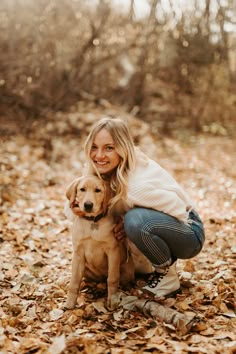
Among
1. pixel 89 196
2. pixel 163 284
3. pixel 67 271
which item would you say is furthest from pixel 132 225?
pixel 67 271

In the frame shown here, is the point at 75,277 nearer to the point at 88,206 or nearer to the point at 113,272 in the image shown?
the point at 113,272

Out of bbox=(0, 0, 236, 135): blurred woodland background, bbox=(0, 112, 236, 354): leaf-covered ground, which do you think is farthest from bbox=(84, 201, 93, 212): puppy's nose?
bbox=(0, 0, 236, 135): blurred woodland background

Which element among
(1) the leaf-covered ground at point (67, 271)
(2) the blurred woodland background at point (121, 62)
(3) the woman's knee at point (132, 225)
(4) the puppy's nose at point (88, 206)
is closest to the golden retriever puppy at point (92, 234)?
(4) the puppy's nose at point (88, 206)

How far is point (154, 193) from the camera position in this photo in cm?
307

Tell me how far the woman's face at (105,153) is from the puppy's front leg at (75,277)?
622 mm

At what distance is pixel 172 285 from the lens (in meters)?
3.25

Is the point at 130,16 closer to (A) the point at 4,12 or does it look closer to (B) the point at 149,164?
(A) the point at 4,12

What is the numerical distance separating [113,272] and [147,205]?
0.53 metres

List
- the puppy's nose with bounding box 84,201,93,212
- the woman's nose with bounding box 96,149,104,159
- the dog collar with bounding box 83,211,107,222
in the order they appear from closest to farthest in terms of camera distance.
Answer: the puppy's nose with bounding box 84,201,93,212
the dog collar with bounding box 83,211,107,222
the woman's nose with bounding box 96,149,104,159

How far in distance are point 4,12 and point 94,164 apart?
16.7 ft

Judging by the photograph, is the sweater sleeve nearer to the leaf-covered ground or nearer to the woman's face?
the woman's face

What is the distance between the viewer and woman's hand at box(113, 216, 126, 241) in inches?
120

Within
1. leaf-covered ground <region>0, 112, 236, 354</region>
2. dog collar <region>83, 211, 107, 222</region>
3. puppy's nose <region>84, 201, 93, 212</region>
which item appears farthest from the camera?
dog collar <region>83, 211, 107, 222</region>

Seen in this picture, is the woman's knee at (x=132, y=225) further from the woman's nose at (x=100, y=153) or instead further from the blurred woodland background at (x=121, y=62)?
the blurred woodland background at (x=121, y=62)
